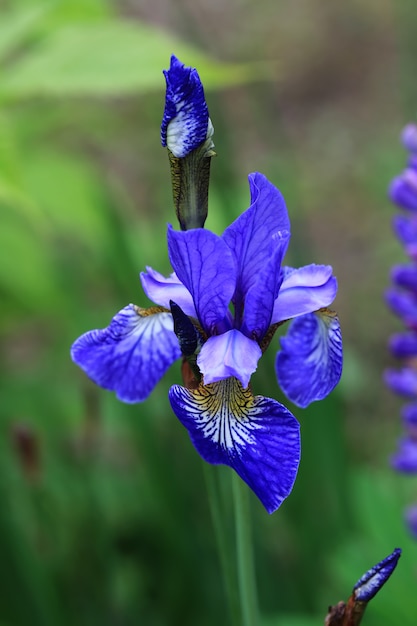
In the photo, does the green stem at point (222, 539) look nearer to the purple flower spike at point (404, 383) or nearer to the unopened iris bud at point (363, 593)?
the unopened iris bud at point (363, 593)

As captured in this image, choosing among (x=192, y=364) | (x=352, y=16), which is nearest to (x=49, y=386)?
(x=192, y=364)

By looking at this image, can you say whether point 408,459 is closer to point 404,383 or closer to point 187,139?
point 404,383

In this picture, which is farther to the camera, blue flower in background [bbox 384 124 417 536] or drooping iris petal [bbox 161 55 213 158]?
blue flower in background [bbox 384 124 417 536]

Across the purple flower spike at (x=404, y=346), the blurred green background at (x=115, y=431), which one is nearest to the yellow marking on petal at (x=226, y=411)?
the blurred green background at (x=115, y=431)

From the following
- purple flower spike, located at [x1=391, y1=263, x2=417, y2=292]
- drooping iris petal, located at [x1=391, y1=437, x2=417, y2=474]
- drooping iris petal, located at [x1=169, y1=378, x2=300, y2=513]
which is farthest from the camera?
drooping iris petal, located at [x1=391, y1=437, x2=417, y2=474]

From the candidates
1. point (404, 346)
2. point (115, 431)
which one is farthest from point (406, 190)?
point (115, 431)

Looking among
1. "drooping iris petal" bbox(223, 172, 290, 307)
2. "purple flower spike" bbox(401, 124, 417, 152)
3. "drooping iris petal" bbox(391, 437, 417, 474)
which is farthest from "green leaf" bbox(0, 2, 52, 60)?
"drooping iris petal" bbox(391, 437, 417, 474)

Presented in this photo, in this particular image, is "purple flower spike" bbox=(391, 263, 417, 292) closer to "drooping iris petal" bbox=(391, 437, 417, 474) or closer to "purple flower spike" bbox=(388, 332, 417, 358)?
"purple flower spike" bbox=(388, 332, 417, 358)
